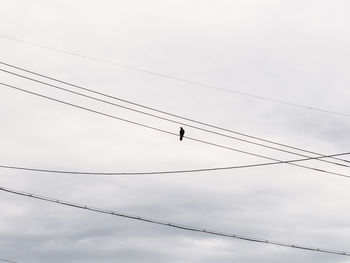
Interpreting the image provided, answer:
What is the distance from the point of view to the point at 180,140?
107ft

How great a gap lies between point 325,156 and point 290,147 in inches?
79.1

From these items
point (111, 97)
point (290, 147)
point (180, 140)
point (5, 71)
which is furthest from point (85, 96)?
point (290, 147)

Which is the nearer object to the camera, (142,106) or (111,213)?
(142,106)

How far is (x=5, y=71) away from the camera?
1152 inches

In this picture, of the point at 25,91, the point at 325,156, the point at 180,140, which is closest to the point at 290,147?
the point at 325,156

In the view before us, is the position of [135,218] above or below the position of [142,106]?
below

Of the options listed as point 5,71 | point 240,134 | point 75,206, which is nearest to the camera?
point 5,71

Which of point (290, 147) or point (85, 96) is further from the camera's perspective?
point (290, 147)

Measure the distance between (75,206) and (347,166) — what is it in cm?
1366

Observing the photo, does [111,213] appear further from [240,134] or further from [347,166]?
[347,166]

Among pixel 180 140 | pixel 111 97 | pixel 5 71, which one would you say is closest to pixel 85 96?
pixel 111 97

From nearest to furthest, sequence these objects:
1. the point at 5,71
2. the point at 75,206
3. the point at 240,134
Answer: the point at 5,71 → the point at 240,134 → the point at 75,206

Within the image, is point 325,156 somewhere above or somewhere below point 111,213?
above

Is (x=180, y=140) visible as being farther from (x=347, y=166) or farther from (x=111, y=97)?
(x=347, y=166)
